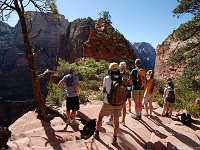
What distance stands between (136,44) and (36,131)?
12297 cm

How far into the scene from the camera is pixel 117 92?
4.78 meters

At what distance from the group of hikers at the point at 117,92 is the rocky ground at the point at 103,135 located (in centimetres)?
24

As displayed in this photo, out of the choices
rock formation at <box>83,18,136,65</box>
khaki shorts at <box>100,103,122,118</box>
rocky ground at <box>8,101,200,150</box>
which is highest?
rock formation at <box>83,18,136,65</box>

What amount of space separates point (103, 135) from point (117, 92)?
3.87 ft

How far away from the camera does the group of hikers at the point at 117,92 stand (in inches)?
191

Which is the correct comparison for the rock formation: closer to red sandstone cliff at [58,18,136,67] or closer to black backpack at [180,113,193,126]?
red sandstone cliff at [58,18,136,67]

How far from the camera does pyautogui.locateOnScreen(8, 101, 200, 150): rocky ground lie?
197 inches

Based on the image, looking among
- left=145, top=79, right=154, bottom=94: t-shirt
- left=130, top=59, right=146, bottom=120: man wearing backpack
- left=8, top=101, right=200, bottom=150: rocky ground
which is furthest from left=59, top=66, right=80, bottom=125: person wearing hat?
left=145, top=79, right=154, bottom=94: t-shirt

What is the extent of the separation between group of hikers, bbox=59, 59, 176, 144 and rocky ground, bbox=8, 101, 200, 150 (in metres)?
0.24

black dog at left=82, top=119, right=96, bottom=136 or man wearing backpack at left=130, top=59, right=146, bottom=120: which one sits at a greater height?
man wearing backpack at left=130, top=59, right=146, bottom=120

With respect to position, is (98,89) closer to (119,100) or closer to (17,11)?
(17,11)

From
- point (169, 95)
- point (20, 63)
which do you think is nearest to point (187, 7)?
point (169, 95)

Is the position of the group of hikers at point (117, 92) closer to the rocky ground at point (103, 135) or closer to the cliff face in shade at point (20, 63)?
the rocky ground at point (103, 135)

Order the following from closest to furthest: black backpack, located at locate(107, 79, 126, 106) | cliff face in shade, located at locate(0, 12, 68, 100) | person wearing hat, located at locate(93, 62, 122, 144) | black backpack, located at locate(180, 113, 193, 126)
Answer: black backpack, located at locate(107, 79, 126, 106) < person wearing hat, located at locate(93, 62, 122, 144) < black backpack, located at locate(180, 113, 193, 126) < cliff face in shade, located at locate(0, 12, 68, 100)
